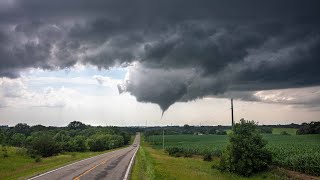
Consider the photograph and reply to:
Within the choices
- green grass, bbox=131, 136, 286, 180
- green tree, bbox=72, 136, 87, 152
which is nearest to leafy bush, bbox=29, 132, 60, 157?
green tree, bbox=72, 136, 87, 152

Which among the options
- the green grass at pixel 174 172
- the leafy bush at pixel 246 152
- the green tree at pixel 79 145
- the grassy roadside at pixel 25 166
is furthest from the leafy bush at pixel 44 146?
the leafy bush at pixel 246 152

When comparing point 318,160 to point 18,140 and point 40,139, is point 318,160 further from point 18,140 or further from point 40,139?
point 18,140

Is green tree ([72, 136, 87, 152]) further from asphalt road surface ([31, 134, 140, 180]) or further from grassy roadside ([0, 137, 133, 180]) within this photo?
asphalt road surface ([31, 134, 140, 180])

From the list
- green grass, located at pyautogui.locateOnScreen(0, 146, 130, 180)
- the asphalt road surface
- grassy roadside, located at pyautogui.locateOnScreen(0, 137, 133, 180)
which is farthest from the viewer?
green grass, located at pyautogui.locateOnScreen(0, 146, 130, 180)

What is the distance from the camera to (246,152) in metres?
38.4

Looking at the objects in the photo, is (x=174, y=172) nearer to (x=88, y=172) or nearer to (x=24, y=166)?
(x=88, y=172)

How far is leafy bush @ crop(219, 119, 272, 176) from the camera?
38.6 meters

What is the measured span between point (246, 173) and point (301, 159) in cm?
582

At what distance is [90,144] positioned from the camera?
116625 millimetres

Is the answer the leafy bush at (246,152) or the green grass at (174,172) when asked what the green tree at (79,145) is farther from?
the leafy bush at (246,152)

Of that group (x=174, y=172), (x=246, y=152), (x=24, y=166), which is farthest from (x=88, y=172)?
(x=246, y=152)

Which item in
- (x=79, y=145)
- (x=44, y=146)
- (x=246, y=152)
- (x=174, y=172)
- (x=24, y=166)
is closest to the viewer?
(x=174, y=172)

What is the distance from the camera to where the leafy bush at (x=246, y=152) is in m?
38.6

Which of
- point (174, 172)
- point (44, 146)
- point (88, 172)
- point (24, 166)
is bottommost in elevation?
point (24, 166)
